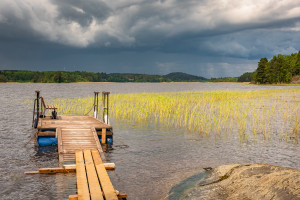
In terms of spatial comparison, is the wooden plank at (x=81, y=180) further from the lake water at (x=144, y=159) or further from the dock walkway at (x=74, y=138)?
the dock walkway at (x=74, y=138)

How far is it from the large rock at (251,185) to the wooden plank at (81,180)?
133 inches

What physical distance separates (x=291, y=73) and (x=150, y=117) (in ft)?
411

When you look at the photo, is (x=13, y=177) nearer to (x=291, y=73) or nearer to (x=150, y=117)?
(x=150, y=117)

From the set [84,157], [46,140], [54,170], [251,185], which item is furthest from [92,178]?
[46,140]

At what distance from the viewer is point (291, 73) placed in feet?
431

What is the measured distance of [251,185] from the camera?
8.01 metres

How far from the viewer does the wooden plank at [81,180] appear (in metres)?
8.20

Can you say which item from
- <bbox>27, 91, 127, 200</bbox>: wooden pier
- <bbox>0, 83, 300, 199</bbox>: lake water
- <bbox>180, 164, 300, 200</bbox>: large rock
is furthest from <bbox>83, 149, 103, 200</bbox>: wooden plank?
<bbox>180, 164, 300, 200</bbox>: large rock

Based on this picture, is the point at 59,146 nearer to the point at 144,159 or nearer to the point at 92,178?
the point at 144,159

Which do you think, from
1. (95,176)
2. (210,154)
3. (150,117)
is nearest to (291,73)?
(150,117)

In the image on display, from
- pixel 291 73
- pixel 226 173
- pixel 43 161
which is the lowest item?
pixel 43 161

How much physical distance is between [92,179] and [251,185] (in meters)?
5.57

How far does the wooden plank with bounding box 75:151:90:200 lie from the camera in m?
8.20

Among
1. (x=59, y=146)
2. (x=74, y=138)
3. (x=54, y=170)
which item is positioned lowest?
(x=54, y=170)
